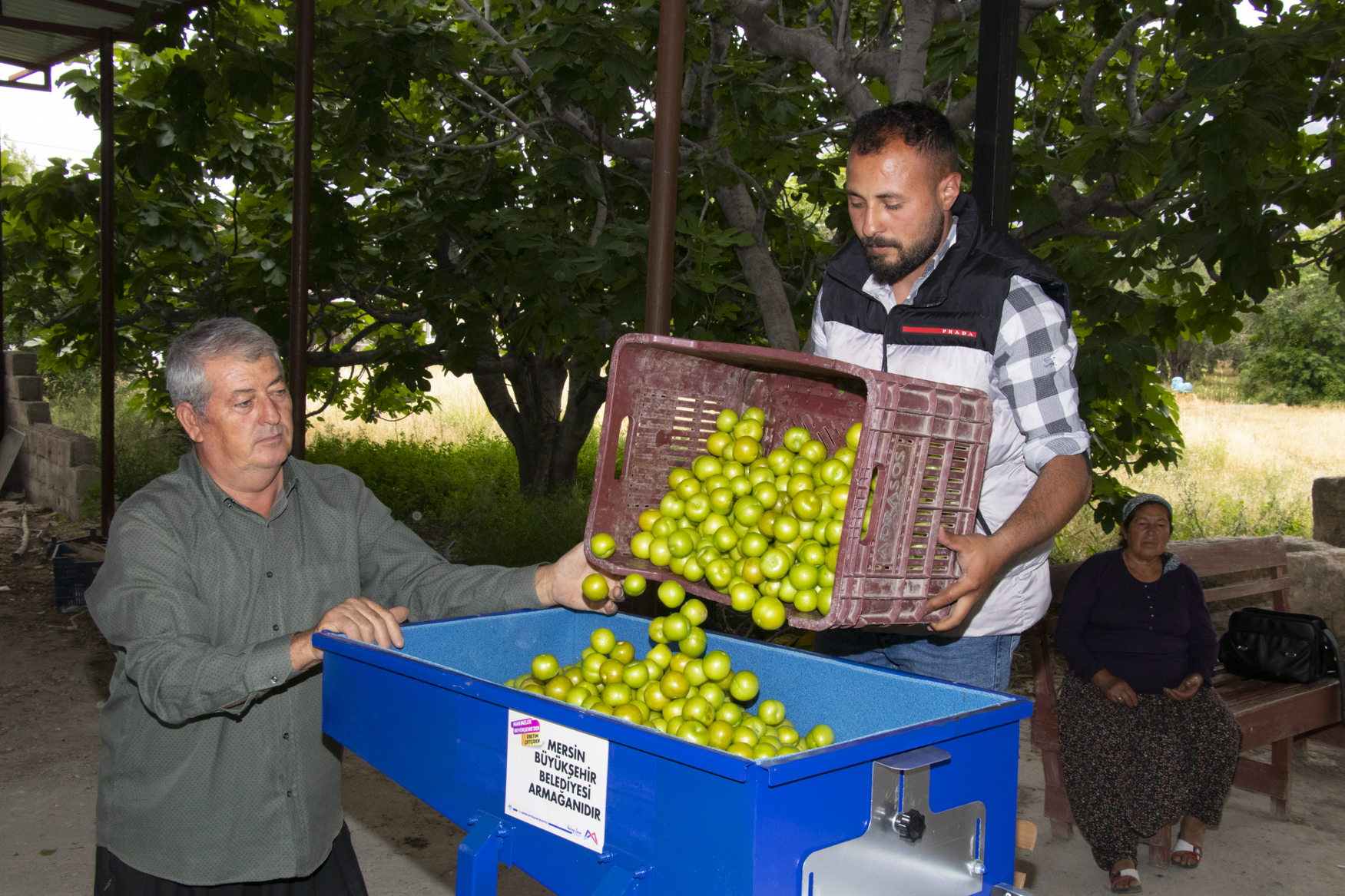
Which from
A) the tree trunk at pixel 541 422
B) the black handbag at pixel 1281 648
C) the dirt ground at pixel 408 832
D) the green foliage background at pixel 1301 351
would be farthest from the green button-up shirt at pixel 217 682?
the green foliage background at pixel 1301 351

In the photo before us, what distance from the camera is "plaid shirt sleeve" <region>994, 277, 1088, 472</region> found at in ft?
7.14

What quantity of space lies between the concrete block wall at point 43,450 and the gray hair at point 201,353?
32.8 ft

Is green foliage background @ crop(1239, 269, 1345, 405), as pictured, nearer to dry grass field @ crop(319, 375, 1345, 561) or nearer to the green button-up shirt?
dry grass field @ crop(319, 375, 1345, 561)

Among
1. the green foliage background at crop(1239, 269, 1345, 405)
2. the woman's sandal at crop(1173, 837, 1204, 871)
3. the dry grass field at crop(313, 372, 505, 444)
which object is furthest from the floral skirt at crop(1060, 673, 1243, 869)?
the green foliage background at crop(1239, 269, 1345, 405)

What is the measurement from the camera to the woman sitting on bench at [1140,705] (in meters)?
4.12

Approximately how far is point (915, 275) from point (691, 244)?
2.65 m

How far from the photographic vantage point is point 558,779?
1.68 metres

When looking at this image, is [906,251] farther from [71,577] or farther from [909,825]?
[71,577]

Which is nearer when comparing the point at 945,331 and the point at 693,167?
the point at 945,331

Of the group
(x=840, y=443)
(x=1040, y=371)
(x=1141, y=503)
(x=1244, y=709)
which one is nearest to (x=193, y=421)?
(x=840, y=443)

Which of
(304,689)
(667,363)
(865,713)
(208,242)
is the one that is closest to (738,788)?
(865,713)

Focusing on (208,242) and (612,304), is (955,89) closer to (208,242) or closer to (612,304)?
(612,304)

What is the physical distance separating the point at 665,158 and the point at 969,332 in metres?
1.60

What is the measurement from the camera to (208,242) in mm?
8453
